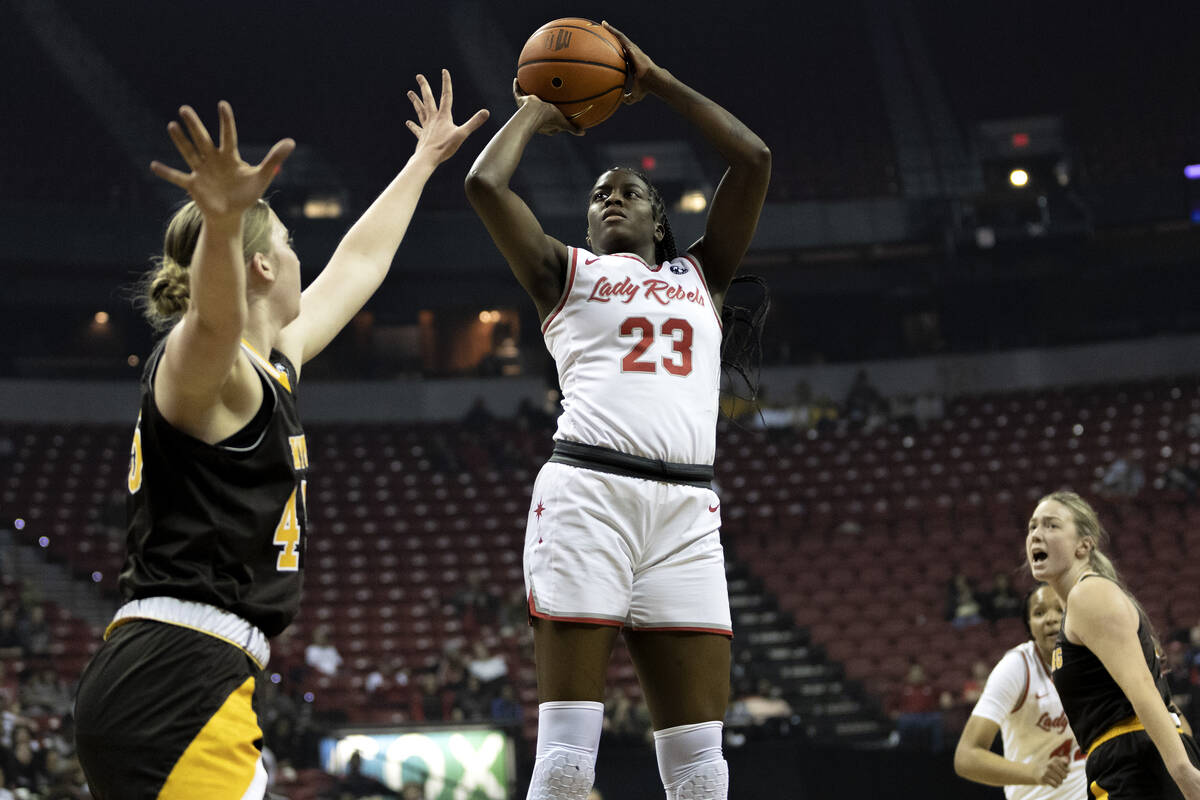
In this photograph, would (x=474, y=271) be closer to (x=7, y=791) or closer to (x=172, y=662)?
(x=7, y=791)

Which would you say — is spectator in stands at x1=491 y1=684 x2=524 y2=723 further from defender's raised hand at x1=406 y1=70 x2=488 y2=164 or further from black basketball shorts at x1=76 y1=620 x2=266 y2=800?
black basketball shorts at x1=76 y1=620 x2=266 y2=800

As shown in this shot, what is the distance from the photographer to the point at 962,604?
48.3ft

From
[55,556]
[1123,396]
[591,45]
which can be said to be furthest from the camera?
[1123,396]

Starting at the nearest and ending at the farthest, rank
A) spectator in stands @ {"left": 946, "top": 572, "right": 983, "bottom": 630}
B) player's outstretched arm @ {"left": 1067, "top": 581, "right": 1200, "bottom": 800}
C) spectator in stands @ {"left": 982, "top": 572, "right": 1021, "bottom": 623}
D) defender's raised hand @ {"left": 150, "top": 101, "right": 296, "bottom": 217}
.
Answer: defender's raised hand @ {"left": 150, "top": 101, "right": 296, "bottom": 217}
player's outstretched arm @ {"left": 1067, "top": 581, "right": 1200, "bottom": 800}
spectator in stands @ {"left": 982, "top": 572, "right": 1021, "bottom": 623}
spectator in stands @ {"left": 946, "top": 572, "right": 983, "bottom": 630}

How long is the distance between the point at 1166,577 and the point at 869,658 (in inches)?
152

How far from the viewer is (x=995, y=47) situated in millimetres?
22453

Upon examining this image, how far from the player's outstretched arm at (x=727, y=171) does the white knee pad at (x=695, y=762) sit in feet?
4.16

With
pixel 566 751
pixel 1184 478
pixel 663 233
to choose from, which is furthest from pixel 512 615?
pixel 566 751

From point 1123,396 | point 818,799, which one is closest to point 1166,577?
point 1123,396

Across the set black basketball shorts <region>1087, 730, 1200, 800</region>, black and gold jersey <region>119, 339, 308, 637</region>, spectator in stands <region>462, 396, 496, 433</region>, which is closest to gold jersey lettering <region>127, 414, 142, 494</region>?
black and gold jersey <region>119, 339, 308, 637</region>

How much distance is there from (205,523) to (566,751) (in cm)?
119

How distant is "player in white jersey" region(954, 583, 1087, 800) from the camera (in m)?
4.62

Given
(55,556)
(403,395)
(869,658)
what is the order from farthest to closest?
(403,395), (55,556), (869,658)

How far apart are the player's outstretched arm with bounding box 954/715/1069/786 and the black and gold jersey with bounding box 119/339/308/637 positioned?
3.31 m
